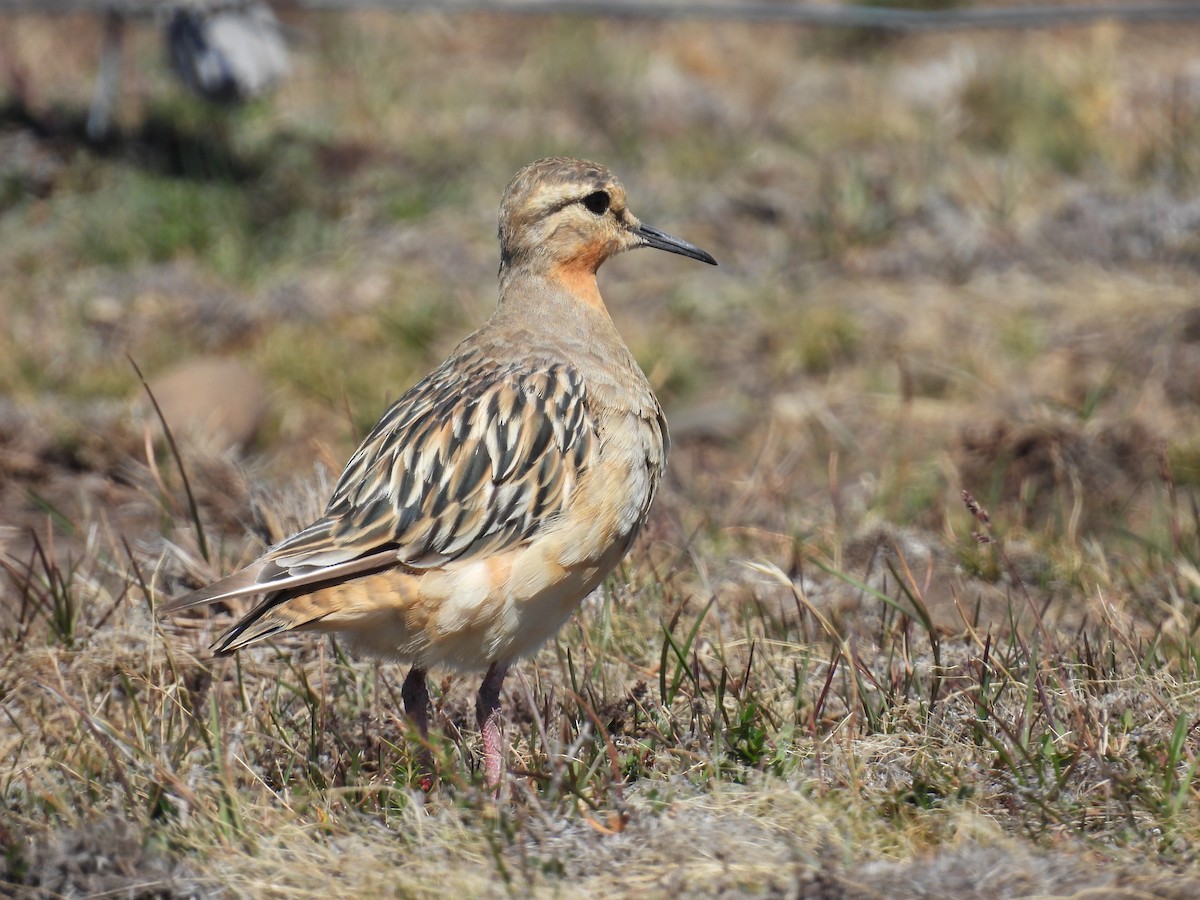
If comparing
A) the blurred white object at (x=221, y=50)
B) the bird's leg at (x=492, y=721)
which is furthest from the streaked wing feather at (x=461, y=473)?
the blurred white object at (x=221, y=50)

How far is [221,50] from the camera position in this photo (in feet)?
29.7

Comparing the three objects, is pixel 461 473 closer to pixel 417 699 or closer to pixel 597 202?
pixel 417 699

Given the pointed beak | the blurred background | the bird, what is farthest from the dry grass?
the pointed beak

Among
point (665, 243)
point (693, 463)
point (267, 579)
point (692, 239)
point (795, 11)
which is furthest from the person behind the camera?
point (692, 239)

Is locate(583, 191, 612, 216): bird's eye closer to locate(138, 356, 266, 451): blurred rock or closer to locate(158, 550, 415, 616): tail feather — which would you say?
locate(158, 550, 415, 616): tail feather

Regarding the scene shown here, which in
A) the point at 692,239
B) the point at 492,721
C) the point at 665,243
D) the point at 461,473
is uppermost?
the point at 665,243

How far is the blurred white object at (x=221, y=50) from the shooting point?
9062mm

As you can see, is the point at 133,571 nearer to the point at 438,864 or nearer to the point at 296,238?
the point at 438,864

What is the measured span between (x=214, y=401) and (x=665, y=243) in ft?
9.02

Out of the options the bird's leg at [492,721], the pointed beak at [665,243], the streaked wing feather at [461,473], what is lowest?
the bird's leg at [492,721]

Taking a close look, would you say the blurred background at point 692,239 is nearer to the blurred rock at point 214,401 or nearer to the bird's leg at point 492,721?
the blurred rock at point 214,401

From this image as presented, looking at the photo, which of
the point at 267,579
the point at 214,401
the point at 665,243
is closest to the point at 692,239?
the point at 214,401

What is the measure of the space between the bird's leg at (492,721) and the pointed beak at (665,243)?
155 cm

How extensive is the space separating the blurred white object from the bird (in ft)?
16.9
